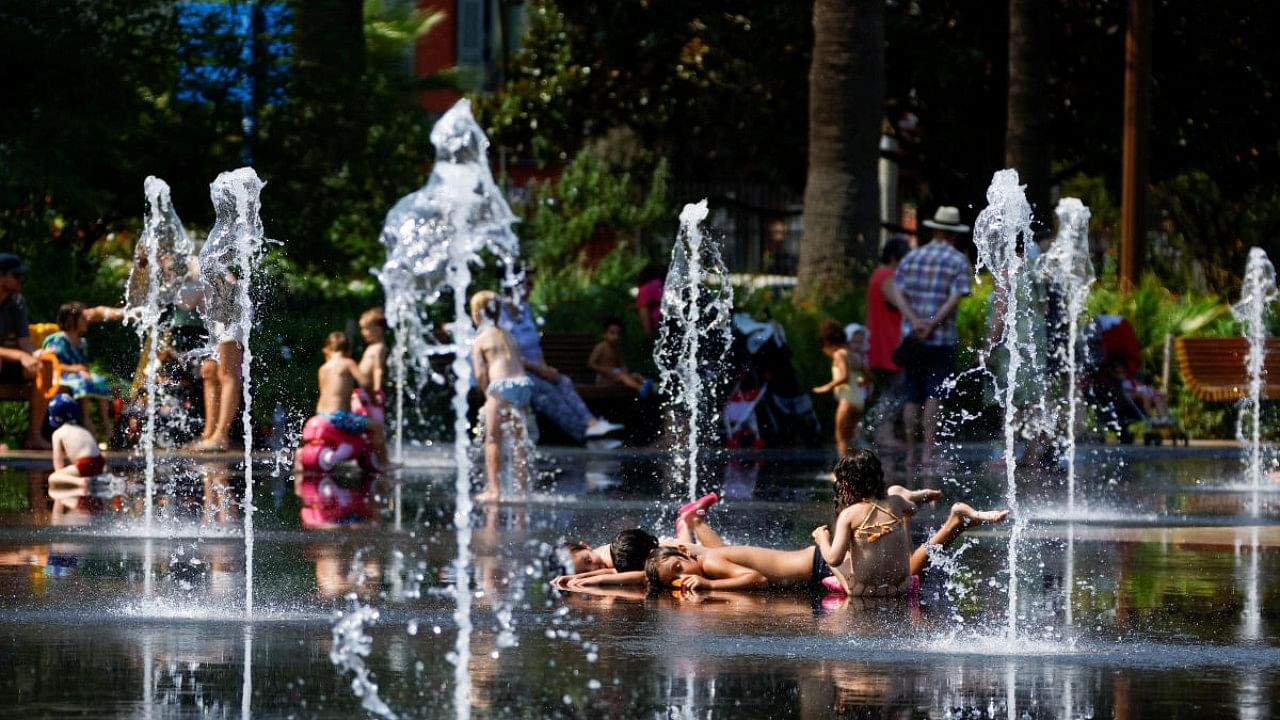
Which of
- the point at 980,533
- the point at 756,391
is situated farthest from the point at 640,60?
the point at 980,533

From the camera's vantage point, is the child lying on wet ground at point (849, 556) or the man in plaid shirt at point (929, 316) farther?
the man in plaid shirt at point (929, 316)

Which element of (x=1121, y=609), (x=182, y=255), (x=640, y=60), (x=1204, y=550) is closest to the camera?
(x=1121, y=609)

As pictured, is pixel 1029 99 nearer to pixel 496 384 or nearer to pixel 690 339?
pixel 690 339

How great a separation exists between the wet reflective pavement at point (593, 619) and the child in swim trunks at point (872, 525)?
17 cm

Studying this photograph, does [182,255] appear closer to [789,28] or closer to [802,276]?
[802,276]

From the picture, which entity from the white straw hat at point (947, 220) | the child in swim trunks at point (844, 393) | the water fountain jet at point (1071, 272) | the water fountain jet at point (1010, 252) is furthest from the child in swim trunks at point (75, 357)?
the water fountain jet at point (1071, 272)

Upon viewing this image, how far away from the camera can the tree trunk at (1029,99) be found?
25312 mm

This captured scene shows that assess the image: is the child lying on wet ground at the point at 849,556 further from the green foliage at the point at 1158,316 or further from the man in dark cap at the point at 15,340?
the green foliage at the point at 1158,316

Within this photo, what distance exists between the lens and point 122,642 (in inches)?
334

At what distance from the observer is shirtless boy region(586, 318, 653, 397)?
20266 millimetres

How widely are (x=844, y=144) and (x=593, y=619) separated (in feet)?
46.0

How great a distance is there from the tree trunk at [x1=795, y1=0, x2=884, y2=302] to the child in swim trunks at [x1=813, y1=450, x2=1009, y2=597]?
12.7 m

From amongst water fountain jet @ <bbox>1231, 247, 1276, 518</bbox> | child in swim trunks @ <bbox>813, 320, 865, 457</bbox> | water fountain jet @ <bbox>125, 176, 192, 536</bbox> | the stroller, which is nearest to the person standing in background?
child in swim trunks @ <bbox>813, 320, 865, 457</bbox>

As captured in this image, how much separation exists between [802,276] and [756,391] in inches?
146
